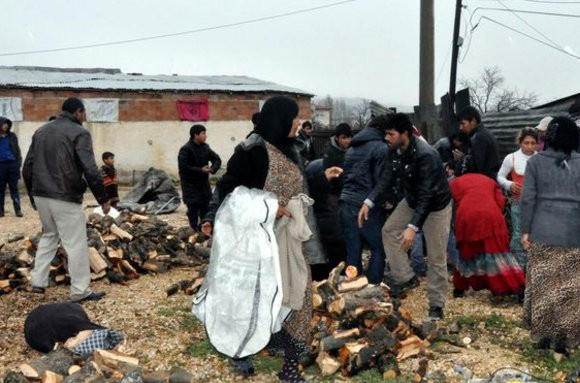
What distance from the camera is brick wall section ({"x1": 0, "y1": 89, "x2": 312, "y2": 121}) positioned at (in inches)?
637

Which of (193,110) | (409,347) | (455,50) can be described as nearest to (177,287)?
(409,347)

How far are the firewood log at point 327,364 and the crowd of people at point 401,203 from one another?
0.76 feet

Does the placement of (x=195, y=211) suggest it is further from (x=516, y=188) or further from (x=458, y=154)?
(x=516, y=188)

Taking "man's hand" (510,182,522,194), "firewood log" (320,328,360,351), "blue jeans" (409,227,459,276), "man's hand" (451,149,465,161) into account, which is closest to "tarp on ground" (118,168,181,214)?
"blue jeans" (409,227,459,276)

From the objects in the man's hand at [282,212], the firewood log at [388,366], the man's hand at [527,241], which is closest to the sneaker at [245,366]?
the firewood log at [388,366]

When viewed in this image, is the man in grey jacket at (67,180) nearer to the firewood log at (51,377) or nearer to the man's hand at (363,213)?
the firewood log at (51,377)

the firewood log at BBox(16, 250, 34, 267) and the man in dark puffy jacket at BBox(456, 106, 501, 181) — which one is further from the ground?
the man in dark puffy jacket at BBox(456, 106, 501, 181)

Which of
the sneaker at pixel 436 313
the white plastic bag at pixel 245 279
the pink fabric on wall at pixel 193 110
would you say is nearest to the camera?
the white plastic bag at pixel 245 279

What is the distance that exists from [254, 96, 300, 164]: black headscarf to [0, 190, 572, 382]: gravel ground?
1.57 meters

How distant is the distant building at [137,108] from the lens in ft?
53.2

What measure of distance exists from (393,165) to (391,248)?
813 mm

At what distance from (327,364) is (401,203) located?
1794 millimetres

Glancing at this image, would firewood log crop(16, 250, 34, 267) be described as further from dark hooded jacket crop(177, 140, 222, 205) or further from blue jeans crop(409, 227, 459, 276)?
blue jeans crop(409, 227, 459, 276)

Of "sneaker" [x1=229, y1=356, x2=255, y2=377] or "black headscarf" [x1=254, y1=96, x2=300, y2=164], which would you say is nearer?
"black headscarf" [x1=254, y1=96, x2=300, y2=164]
